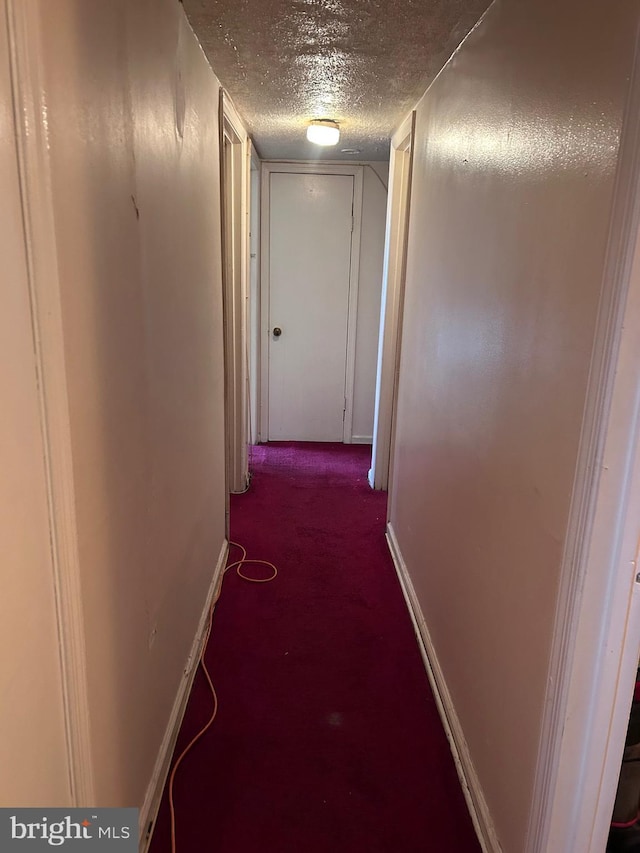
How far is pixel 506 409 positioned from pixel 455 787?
1.09 m

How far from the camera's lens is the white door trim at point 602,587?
931mm

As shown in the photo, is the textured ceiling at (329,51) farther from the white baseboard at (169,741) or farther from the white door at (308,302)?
the white baseboard at (169,741)

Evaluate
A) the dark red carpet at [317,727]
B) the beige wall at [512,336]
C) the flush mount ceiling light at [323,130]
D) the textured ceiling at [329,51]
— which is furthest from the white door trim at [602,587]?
the flush mount ceiling light at [323,130]

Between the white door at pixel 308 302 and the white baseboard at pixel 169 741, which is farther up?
the white door at pixel 308 302

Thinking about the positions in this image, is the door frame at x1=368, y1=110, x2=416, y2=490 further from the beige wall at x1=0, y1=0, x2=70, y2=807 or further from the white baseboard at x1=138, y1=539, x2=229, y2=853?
the beige wall at x1=0, y1=0, x2=70, y2=807

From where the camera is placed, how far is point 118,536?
1225 millimetres

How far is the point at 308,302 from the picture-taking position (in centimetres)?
457

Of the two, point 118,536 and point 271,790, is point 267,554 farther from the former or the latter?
point 118,536

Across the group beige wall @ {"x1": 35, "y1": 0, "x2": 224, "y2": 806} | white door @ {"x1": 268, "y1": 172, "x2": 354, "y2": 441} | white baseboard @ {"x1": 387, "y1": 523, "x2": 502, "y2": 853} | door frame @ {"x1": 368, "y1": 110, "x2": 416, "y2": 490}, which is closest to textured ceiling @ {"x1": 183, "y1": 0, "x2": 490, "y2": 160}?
beige wall @ {"x1": 35, "y1": 0, "x2": 224, "y2": 806}

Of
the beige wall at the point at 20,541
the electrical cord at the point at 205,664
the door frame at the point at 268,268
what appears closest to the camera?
the beige wall at the point at 20,541

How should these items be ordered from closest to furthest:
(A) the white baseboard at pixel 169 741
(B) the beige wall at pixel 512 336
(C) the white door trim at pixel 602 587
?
(C) the white door trim at pixel 602 587 → (B) the beige wall at pixel 512 336 → (A) the white baseboard at pixel 169 741

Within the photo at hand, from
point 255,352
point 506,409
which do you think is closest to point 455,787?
point 506,409

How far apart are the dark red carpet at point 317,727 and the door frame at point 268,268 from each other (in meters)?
1.82

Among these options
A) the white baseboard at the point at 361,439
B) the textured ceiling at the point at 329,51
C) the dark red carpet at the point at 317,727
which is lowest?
the dark red carpet at the point at 317,727
